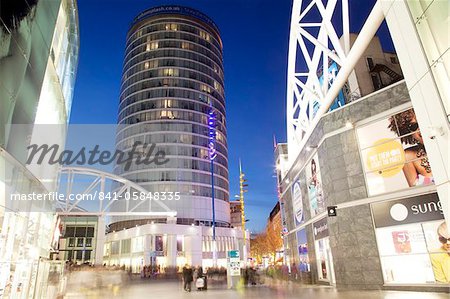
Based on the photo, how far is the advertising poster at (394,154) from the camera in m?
17.2

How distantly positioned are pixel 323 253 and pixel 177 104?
6253cm

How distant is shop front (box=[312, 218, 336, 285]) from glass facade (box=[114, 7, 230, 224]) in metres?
49.5

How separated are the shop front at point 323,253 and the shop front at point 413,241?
3789mm

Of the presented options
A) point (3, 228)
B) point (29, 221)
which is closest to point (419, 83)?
point (3, 228)

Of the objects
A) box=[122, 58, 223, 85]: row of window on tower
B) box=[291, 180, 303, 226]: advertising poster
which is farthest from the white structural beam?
box=[122, 58, 223, 85]: row of window on tower

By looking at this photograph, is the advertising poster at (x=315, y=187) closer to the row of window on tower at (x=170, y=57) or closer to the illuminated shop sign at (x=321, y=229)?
the illuminated shop sign at (x=321, y=229)

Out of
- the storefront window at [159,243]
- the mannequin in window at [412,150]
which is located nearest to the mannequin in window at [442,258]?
the mannequin in window at [412,150]

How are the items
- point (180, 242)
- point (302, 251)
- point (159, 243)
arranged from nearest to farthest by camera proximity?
point (302, 251)
point (159, 243)
point (180, 242)

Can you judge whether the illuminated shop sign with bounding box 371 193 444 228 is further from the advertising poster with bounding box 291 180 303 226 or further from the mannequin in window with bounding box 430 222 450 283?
the advertising poster with bounding box 291 180 303 226

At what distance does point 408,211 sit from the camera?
16938 millimetres

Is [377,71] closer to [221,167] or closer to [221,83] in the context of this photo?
[221,167]

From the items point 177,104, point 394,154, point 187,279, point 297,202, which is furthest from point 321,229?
point 177,104

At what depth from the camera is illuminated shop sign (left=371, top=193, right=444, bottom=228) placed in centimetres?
1609

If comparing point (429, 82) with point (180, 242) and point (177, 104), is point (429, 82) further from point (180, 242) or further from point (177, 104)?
point (177, 104)
